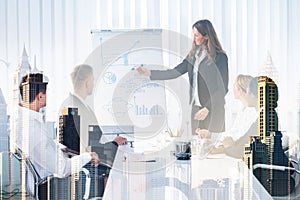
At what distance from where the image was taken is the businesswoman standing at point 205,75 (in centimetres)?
190

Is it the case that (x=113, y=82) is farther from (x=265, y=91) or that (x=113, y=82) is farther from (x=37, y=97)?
(x=265, y=91)

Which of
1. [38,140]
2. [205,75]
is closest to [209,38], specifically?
[205,75]

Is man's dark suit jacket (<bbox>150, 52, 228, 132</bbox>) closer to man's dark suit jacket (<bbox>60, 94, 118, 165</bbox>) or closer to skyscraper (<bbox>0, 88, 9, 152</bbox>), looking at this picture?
man's dark suit jacket (<bbox>60, 94, 118, 165</bbox>)

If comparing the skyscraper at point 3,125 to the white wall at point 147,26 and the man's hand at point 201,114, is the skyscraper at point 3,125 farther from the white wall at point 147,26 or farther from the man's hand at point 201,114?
the man's hand at point 201,114

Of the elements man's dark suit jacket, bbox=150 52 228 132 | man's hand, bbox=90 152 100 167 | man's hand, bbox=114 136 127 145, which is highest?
man's dark suit jacket, bbox=150 52 228 132

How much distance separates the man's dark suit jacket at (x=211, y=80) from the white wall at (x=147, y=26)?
A: 0.04 meters

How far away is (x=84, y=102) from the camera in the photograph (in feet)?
6.23

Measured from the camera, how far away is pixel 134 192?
192 cm

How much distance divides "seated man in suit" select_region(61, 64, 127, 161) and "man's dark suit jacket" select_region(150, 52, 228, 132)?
275mm

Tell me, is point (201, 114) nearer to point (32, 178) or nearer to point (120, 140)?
point (120, 140)

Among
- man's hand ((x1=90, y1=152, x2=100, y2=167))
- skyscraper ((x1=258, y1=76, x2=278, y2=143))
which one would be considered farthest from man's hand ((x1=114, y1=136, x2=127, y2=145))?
skyscraper ((x1=258, y1=76, x2=278, y2=143))

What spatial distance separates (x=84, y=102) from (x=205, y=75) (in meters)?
0.53

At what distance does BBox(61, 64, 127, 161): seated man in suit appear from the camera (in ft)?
6.21

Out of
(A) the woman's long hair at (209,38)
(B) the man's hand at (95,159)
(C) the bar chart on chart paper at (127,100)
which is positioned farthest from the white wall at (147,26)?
(B) the man's hand at (95,159)
